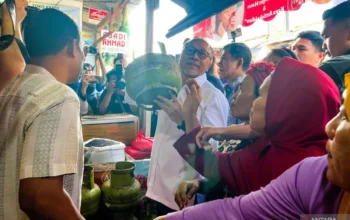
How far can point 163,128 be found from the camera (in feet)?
5.35

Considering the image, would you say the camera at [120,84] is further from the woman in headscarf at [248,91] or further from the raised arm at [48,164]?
the raised arm at [48,164]

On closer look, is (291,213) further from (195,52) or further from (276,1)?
(276,1)

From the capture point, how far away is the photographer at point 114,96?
3.39 metres

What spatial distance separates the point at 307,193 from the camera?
0.70 meters

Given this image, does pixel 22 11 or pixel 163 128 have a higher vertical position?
pixel 22 11

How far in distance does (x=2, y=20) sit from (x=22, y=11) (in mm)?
276

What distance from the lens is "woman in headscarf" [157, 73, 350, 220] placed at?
557 millimetres

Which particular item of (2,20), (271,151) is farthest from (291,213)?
(2,20)

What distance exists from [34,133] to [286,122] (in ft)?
2.45

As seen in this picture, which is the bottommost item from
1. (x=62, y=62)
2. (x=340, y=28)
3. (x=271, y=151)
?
(x=271, y=151)

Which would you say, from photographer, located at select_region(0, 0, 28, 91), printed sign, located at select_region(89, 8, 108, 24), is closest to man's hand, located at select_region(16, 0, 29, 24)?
photographer, located at select_region(0, 0, 28, 91)

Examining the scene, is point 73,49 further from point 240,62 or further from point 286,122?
point 240,62

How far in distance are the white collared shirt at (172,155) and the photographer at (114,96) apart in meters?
1.84

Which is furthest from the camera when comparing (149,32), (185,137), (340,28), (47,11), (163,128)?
(163,128)
